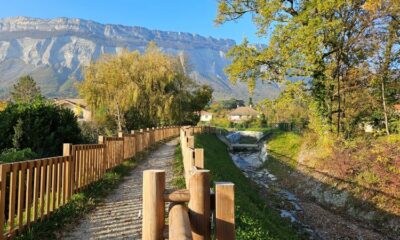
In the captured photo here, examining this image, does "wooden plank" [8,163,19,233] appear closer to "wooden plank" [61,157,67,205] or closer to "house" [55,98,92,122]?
"wooden plank" [61,157,67,205]

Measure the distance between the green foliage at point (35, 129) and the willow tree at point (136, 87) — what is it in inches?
658

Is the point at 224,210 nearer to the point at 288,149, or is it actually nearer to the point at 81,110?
the point at 288,149

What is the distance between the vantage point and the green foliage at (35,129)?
45.1ft

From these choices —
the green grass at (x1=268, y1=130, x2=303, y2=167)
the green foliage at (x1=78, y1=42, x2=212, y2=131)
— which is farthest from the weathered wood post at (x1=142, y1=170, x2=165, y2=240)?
the green foliage at (x1=78, y1=42, x2=212, y2=131)

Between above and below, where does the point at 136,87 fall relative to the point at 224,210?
above

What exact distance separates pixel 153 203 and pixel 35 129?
1248 centimetres

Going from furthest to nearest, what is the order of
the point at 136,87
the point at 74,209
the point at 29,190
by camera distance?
the point at 136,87 < the point at 74,209 < the point at 29,190

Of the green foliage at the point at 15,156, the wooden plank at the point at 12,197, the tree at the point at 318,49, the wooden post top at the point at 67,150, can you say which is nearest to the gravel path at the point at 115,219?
the wooden plank at the point at 12,197

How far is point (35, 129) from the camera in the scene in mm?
14047

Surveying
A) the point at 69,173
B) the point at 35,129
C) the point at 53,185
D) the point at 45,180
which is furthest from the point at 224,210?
the point at 35,129

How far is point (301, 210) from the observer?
1636 cm

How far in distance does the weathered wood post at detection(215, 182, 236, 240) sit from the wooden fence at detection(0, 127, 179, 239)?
168 inches

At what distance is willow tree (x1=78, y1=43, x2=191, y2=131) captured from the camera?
32.6m

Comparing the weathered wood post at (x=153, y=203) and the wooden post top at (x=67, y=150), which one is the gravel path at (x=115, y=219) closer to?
the wooden post top at (x=67, y=150)
